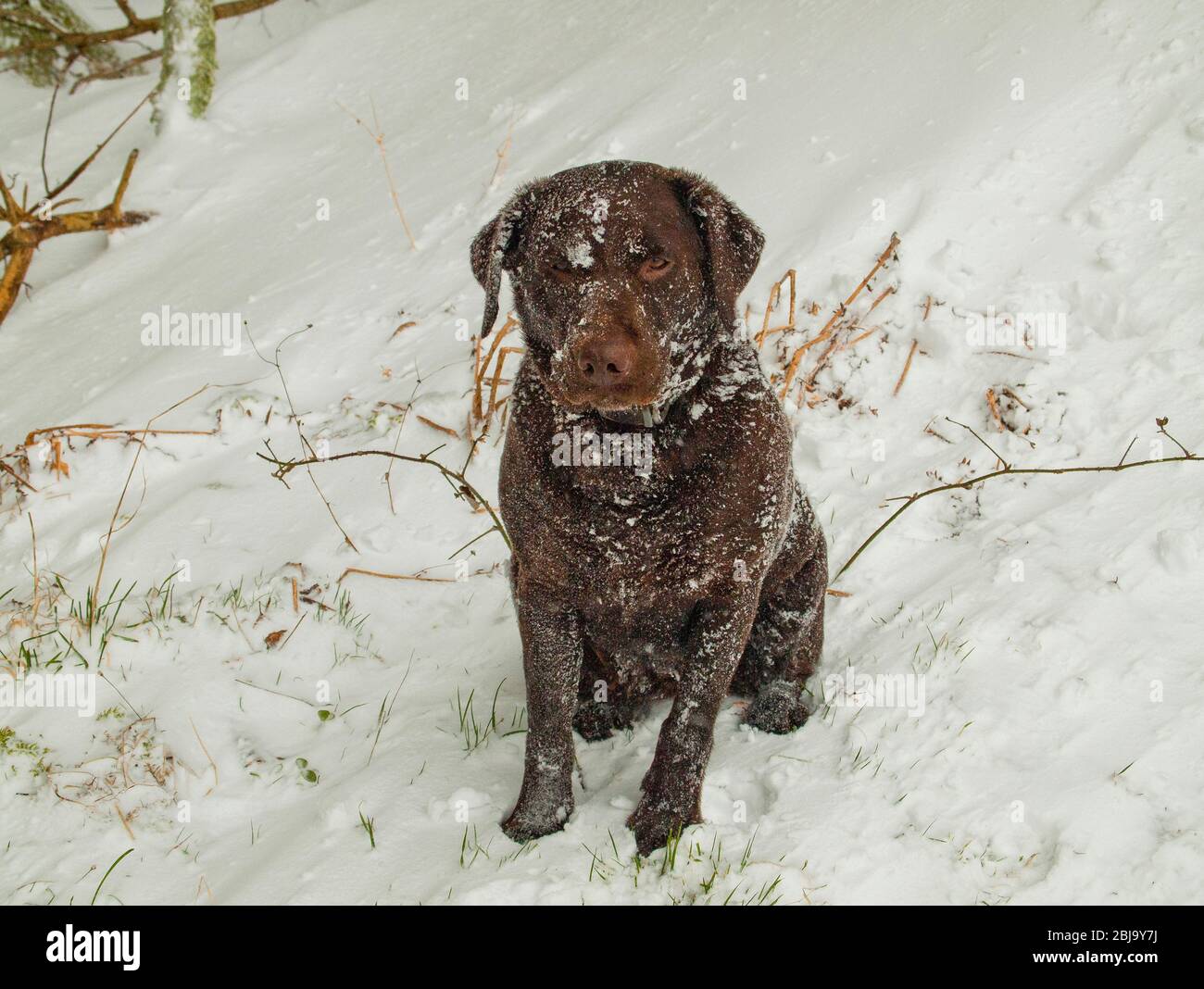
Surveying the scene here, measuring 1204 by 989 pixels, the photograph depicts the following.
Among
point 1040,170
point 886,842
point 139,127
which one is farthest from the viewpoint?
point 139,127

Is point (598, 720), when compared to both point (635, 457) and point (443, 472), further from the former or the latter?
point (443, 472)

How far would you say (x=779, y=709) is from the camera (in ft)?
9.89

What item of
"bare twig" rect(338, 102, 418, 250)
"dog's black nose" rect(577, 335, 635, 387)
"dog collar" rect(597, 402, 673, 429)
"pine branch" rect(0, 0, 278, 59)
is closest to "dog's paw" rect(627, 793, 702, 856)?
"dog collar" rect(597, 402, 673, 429)

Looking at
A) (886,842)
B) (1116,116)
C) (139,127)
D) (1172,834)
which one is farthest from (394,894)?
(139,127)

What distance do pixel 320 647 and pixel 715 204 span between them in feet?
6.81

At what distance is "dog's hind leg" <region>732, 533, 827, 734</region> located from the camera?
3000 mm

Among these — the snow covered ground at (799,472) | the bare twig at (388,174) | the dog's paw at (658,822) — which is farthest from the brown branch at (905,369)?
the bare twig at (388,174)

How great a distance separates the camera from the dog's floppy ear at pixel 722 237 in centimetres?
233

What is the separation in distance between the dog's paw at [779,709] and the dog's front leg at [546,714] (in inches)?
24.8

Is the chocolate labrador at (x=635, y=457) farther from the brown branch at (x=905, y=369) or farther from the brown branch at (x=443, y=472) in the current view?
the brown branch at (x=905, y=369)

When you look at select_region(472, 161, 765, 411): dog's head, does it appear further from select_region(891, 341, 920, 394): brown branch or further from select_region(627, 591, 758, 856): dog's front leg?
select_region(891, 341, 920, 394): brown branch

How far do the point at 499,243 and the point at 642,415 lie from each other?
20.4 inches

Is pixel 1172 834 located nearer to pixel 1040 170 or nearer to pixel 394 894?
pixel 394 894
